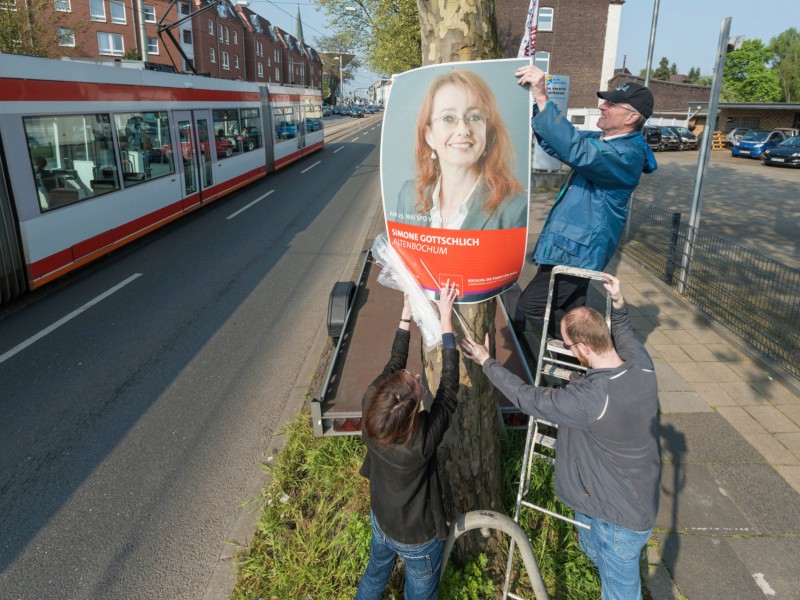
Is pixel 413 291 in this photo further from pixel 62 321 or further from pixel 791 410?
pixel 62 321

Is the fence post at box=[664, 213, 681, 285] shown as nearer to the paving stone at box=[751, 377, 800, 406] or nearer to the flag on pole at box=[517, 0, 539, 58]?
the paving stone at box=[751, 377, 800, 406]

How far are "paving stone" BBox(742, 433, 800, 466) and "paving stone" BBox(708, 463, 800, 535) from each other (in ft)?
0.54

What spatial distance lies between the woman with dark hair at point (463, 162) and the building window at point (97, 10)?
54.2 m

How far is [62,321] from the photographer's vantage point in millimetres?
7371

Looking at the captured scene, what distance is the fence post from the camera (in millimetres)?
8422

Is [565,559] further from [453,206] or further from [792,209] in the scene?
[792,209]

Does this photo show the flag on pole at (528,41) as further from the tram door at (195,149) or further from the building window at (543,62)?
the tram door at (195,149)

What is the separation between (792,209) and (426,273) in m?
18.0

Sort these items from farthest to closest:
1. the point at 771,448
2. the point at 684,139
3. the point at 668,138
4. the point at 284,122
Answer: the point at 684,139 → the point at 668,138 → the point at 284,122 → the point at 771,448

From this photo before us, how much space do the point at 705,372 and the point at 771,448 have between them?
4.77ft

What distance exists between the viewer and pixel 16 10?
19094mm

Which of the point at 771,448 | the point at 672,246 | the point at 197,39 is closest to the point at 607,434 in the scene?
the point at 771,448

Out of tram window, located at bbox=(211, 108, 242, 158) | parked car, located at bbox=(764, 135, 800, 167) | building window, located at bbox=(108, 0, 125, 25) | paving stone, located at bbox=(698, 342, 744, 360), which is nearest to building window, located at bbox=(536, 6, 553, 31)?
parked car, located at bbox=(764, 135, 800, 167)

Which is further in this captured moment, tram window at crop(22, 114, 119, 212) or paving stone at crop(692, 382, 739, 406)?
tram window at crop(22, 114, 119, 212)
